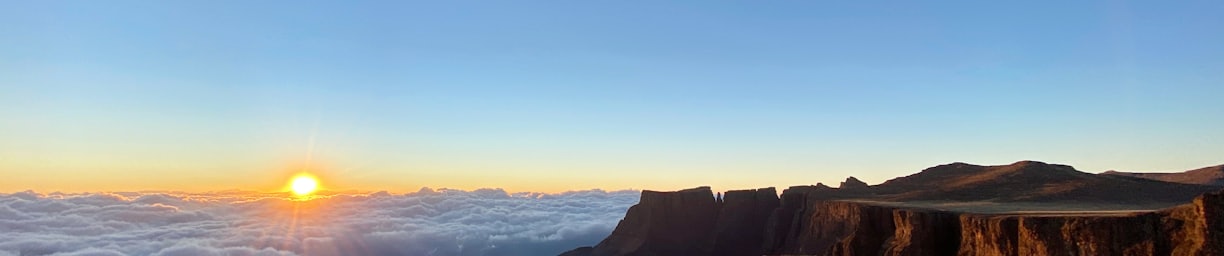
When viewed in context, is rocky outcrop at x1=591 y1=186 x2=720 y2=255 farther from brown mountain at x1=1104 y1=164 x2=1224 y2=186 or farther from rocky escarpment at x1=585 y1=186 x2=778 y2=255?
brown mountain at x1=1104 y1=164 x2=1224 y2=186

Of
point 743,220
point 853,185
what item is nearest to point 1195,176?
point 853,185

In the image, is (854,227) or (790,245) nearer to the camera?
(854,227)

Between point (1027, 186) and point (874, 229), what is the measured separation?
1980cm

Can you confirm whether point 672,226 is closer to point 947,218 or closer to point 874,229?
point 874,229

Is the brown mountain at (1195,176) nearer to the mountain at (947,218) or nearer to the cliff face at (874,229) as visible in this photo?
the mountain at (947,218)

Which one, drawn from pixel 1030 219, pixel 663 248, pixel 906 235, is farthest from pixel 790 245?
pixel 1030 219

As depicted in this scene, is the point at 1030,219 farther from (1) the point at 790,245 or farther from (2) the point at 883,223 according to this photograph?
(1) the point at 790,245

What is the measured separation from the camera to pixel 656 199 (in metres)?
147

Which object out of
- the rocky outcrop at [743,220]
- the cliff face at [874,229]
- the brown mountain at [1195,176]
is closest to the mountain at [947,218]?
the cliff face at [874,229]

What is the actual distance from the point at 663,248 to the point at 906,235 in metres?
80.5

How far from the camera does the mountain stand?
40.5m

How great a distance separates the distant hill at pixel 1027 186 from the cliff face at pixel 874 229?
34.6 feet

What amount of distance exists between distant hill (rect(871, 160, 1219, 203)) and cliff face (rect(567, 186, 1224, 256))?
10551 millimetres

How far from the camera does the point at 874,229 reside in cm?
7006
